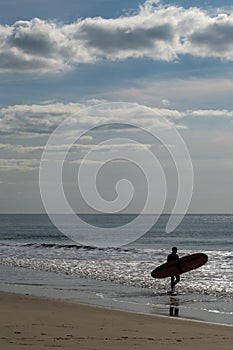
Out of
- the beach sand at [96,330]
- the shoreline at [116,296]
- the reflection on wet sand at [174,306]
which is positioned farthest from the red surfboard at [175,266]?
the beach sand at [96,330]

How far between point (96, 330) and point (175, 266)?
35.3 feet

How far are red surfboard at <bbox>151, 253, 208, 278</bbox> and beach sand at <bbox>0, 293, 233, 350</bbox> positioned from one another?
23.1 ft

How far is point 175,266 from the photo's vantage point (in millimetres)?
21922

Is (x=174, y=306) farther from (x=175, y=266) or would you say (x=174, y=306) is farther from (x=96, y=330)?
(x=175, y=266)

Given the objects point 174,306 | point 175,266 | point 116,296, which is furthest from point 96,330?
point 175,266

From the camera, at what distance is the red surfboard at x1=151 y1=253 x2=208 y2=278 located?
71.5 feet

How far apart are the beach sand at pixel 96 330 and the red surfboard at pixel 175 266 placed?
7.05m

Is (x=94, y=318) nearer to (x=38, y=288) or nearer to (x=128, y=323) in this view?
(x=128, y=323)

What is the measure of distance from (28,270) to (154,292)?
30.2 ft

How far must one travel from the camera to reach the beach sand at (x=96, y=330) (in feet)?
32.4

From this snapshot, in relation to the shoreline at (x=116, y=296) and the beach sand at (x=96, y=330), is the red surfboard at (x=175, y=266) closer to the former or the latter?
the shoreline at (x=116, y=296)

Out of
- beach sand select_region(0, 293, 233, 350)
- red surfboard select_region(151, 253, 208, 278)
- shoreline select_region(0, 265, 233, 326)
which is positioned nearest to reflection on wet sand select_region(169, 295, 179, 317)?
shoreline select_region(0, 265, 233, 326)

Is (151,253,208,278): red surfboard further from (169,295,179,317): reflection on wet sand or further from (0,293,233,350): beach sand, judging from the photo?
(0,293,233,350): beach sand

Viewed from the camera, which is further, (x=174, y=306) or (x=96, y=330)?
(x=174, y=306)
